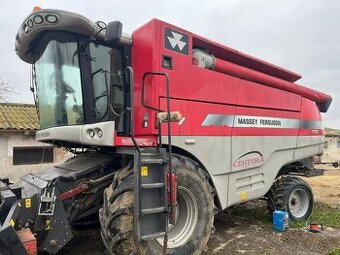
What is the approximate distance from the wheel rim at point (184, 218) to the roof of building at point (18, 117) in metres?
7.99

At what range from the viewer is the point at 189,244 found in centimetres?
429

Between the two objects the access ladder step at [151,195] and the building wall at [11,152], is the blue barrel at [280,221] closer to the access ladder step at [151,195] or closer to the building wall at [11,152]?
the access ladder step at [151,195]

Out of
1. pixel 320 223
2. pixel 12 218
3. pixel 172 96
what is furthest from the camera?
pixel 320 223

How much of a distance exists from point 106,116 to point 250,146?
233 cm

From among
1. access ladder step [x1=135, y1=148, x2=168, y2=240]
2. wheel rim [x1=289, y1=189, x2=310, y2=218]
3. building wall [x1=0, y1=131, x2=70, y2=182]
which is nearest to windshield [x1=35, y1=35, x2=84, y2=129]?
access ladder step [x1=135, y1=148, x2=168, y2=240]

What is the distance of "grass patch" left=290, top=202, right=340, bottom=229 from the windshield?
13.8 ft

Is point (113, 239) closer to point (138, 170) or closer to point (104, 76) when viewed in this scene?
point (138, 170)

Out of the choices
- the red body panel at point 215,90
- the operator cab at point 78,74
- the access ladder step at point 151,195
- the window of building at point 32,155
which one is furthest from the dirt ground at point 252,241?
the window of building at point 32,155

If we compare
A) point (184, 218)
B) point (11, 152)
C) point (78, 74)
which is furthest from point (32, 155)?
point (184, 218)

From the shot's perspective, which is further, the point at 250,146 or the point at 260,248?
the point at 250,146

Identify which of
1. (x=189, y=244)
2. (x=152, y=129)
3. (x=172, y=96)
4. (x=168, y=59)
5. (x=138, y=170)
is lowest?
(x=189, y=244)

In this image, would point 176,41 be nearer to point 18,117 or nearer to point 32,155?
point 32,155

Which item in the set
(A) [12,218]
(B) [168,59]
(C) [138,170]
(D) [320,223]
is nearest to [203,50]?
(B) [168,59]

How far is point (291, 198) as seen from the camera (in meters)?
6.59
